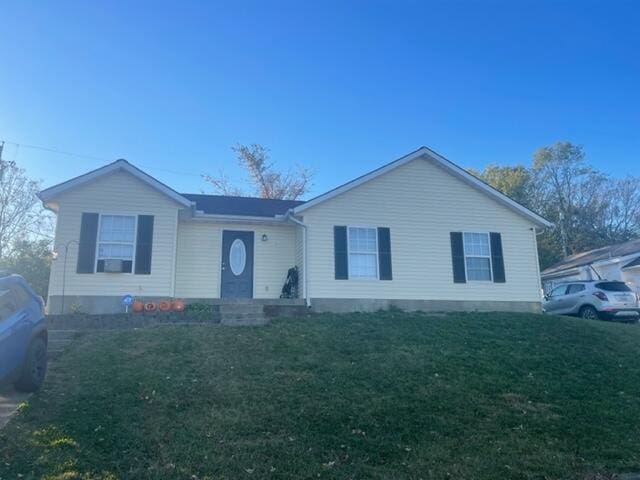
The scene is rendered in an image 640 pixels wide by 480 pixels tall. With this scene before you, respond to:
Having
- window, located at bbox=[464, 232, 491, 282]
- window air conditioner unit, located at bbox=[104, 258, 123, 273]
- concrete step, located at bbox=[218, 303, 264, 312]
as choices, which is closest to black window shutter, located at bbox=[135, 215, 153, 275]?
window air conditioner unit, located at bbox=[104, 258, 123, 273]

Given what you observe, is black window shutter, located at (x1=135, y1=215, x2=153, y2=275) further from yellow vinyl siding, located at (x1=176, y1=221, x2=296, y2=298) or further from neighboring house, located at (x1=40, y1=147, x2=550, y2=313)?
yellow vinyl siding, located at (x1=176, y1=221, x2=296, y2=298)

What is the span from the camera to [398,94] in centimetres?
1717

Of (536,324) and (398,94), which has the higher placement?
(398,94)

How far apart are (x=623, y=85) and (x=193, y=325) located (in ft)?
59.6

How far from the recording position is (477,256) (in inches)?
602

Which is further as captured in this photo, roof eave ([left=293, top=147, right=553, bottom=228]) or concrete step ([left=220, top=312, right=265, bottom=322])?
roof eave ([left=293, top=147, right=553, bottom=228])

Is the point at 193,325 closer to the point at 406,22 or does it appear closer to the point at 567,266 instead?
the point at 406,22

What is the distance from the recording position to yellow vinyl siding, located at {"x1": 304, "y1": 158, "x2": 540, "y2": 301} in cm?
1424

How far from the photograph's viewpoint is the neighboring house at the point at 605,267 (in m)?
23.5

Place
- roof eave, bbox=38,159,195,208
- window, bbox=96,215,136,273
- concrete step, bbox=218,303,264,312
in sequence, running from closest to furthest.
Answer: concrete step, bbox=218,303,264,312 → window, bbox=96,215,136,273 → roof eave, bbox=38,159,195,208

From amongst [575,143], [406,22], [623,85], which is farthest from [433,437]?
[575,143]

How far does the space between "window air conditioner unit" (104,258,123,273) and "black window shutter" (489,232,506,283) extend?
1117cm

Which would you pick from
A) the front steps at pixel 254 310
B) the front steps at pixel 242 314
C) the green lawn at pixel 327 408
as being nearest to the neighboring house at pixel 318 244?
the front steps at pixel 254 310

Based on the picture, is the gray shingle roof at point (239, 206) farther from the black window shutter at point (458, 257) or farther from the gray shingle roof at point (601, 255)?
the gray shingle roof at point (601, 255)
